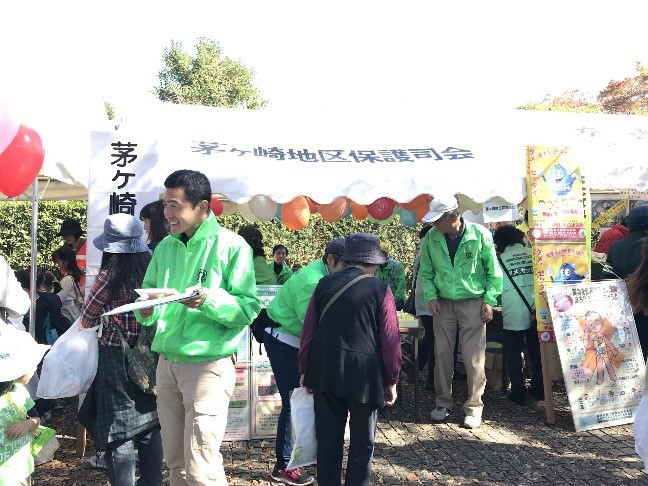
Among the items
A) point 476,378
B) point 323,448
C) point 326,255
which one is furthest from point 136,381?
point 476,378

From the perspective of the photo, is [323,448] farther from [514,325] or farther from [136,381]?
[514,325]

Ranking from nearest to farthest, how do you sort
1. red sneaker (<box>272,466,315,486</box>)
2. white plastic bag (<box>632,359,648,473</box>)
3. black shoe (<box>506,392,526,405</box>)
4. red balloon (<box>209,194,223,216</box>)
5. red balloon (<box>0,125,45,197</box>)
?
1. white plastic bag (<box>632,359,648,473</box>)
2. red balloon (<box>0,125,45,197</box>)
3. red sneaker (<box>272,466,315,486</box>)
4. black shoe (<box>506,392,526,405</box>)
5. red balloon (<box>209,194,223,216</box>)

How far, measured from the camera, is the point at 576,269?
615 centimetres

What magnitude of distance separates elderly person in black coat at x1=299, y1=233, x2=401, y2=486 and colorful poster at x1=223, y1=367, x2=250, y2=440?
5.96 ft

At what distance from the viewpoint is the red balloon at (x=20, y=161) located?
4.55 metres

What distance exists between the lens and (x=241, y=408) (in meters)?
5.66

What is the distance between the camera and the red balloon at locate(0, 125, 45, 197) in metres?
4.55

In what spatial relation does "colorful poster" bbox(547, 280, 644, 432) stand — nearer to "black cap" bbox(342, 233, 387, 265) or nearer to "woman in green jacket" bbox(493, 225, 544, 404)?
Result: "woman in green jacket" bbox(493, 225, 544, 404)

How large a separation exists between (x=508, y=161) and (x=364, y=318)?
3.27 metres

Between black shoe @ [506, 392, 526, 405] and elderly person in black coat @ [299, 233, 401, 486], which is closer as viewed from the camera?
elderly person in black coat @ [299, 233, 401, 486]

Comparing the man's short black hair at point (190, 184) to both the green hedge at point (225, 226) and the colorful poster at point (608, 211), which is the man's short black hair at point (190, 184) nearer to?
the colorful poster at point (608, 211)

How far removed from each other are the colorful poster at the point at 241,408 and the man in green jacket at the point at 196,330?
2395 mm

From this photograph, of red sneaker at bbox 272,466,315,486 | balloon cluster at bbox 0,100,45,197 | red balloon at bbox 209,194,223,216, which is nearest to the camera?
balloon cluster at bbox 0,100,45,197

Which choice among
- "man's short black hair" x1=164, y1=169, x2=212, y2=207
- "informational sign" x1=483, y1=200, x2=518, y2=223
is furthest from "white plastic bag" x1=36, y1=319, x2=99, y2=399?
Answer: "informational sign" x1=483, y1=200, x2=518, y2=223
